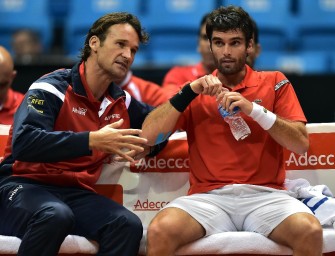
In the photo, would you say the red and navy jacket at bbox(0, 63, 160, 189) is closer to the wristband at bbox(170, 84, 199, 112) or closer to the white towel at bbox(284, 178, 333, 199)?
the wristband at bbox(170, 84, 199, 112)

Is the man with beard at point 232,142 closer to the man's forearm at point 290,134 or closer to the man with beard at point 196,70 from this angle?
the man's forearm at point 290,134

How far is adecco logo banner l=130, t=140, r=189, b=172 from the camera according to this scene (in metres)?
4.41

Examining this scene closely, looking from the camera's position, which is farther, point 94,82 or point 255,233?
point 94,82

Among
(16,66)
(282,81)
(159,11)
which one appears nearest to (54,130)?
(282,81)

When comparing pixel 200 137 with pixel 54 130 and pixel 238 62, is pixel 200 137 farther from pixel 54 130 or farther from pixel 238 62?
pixel 54 130

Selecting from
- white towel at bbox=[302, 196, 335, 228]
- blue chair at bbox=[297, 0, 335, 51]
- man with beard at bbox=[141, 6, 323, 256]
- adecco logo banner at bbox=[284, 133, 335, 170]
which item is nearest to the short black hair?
man with beard at bbox=[141, 6, 323, 256]

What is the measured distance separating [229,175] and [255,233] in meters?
0.37

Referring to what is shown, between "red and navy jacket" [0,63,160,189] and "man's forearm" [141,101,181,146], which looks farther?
"man's forearm" [141,101,181,146]

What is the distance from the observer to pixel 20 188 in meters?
3.89

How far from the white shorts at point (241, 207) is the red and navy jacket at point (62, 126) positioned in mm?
562

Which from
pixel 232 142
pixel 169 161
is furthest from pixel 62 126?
pixel 232 142

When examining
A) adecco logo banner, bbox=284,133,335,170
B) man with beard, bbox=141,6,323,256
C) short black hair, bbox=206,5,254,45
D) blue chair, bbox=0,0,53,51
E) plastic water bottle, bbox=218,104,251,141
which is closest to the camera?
man with beard, bbox=141,6,323,256

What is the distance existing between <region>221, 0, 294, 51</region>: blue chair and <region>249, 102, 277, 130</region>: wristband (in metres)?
3.32

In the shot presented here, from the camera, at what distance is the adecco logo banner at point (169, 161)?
14.5 feet
